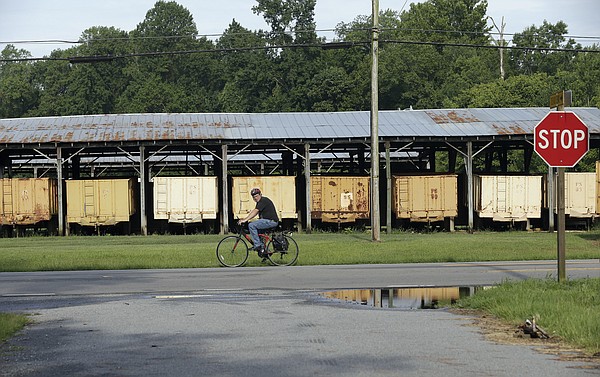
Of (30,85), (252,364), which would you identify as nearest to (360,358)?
(252,364)

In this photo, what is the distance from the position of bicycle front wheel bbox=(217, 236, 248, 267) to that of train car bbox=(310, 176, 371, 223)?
68.7 feet

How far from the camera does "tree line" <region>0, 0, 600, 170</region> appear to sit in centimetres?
9819

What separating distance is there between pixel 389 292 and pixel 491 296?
266 cm

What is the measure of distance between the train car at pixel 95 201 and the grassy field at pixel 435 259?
4495mm

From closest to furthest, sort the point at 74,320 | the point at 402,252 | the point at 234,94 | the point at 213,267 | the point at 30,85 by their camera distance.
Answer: the point at 74,320 → the point at 213,267 → the point at 402,252 → the point at 234,94 → the point at 30,85

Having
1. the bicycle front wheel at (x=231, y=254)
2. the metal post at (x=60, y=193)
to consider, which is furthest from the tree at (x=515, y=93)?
the bicycle front wheel at (x=231, y=254)

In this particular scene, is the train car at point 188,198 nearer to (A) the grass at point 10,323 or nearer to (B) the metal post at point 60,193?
(B) the metal post at point 60,193

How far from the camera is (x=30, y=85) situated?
132250mm

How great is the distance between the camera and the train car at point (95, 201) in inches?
1688

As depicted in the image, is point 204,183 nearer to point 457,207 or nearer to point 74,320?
point 457,207

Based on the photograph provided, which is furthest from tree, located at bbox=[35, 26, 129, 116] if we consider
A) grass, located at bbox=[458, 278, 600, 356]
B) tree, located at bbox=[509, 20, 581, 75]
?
grass, located at bbox=[458, 278, 600, 356]

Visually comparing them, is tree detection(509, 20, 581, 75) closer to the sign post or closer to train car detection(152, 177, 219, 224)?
train car detection(152, 177, 219, 224)

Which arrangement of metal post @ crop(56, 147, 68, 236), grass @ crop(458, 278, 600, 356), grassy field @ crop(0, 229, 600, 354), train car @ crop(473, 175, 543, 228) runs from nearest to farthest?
Result: grass @ crop(458, 278, 600, 356) < grassy field @ crop(0, 229, 600, 354) < metal post @ crop(56, 147, 68, 236) < train car @ crop(473, 175, 543, 228)

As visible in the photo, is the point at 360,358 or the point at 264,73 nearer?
the point at 360,358
